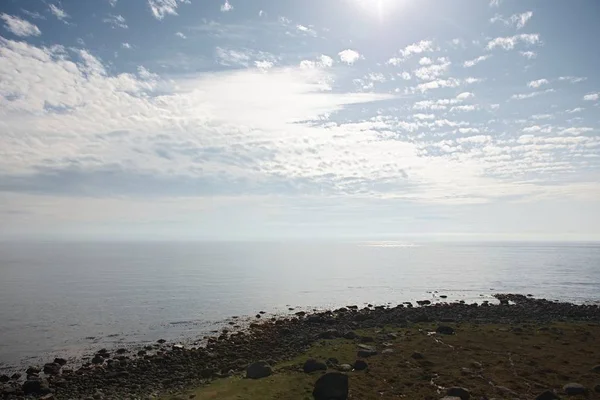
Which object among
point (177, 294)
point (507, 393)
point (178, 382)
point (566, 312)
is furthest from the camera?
point (177, 294)

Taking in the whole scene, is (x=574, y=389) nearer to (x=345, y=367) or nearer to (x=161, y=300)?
(x=345, y=367)

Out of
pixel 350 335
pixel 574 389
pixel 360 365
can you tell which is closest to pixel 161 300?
pixel 350 335

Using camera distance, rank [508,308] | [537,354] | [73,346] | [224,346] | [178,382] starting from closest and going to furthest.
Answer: [178,382] → [537,354] → [224,346] → [73,346] → [508,308]

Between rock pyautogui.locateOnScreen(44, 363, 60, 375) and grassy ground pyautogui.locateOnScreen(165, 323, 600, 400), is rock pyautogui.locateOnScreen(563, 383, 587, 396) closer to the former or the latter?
grassy ground pyautogui.locateOnScreen(165, 323, 600, 400)

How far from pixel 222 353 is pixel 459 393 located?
20435 millimetres

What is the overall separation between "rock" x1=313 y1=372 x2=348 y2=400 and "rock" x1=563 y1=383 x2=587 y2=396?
12.4 metres

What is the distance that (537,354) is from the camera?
97.2ft

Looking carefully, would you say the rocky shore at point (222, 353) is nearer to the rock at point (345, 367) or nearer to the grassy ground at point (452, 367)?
the grassy ground at point (452, 367)

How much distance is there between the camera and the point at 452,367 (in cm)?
2662

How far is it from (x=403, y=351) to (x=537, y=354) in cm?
996

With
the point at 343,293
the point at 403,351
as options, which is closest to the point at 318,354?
the point at 403,351

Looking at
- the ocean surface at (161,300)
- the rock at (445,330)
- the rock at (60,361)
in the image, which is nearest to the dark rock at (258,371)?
the rock at (60,361)

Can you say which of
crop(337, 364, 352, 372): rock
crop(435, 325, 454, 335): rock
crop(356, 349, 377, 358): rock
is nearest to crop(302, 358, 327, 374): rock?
crop(337, 364, 352, 372): rock

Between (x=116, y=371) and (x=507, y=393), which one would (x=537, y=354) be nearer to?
(x=507, y=393)
